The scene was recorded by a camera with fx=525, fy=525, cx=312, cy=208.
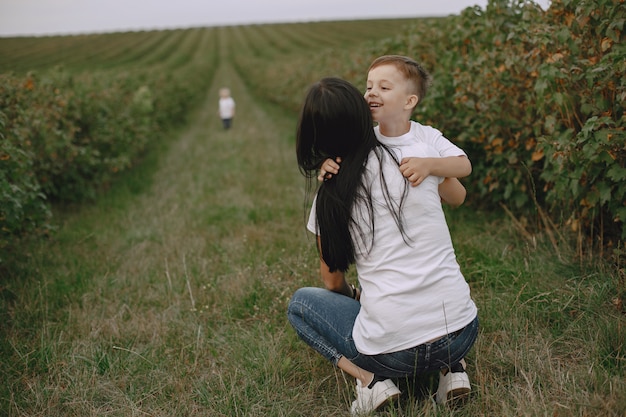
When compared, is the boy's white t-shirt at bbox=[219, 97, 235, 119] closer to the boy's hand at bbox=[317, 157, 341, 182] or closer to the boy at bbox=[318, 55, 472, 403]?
the boy at bbox=[318, 55, 472, 403]

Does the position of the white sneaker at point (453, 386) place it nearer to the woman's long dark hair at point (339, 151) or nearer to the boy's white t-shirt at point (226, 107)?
the woman's long dark hair at point (339, 151)

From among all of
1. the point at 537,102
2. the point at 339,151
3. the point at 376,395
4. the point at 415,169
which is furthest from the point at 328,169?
the point at 537,102

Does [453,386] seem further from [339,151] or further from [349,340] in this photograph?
[339,151]

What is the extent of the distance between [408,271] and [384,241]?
14 cm

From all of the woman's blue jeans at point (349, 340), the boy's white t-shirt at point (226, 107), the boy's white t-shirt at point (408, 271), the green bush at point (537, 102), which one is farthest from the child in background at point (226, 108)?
the boy's white t-shirt at point (408, 271)

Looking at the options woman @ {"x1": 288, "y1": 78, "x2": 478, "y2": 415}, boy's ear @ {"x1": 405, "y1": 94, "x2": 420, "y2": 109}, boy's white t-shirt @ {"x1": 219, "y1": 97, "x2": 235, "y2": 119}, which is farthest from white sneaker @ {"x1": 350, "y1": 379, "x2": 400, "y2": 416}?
boy's white t-shirt @ {"x1": 219, "y1": 97, "x2": 235, "y2": 119}

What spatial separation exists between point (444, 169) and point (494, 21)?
2888 millimetres

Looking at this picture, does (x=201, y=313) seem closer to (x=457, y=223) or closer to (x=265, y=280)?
(x=265, y=280)

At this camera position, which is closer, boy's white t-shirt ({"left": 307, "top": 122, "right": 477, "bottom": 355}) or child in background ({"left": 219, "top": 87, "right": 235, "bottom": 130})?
boy's white t-shirt ({"left": 307, "top": 122, "right": 477, "bottom": 355})

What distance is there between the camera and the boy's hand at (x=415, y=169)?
1.90 meters

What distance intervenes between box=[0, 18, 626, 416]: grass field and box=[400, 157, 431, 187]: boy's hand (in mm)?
925

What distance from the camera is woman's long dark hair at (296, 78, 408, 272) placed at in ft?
6.21

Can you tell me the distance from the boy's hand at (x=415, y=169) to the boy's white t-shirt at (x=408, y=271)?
39 millimetres

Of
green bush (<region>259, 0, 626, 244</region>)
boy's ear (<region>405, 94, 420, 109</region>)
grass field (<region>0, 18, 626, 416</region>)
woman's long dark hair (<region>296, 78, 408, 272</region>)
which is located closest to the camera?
woman's long dark hair (<region>296, 78, 408, 272</region>)
